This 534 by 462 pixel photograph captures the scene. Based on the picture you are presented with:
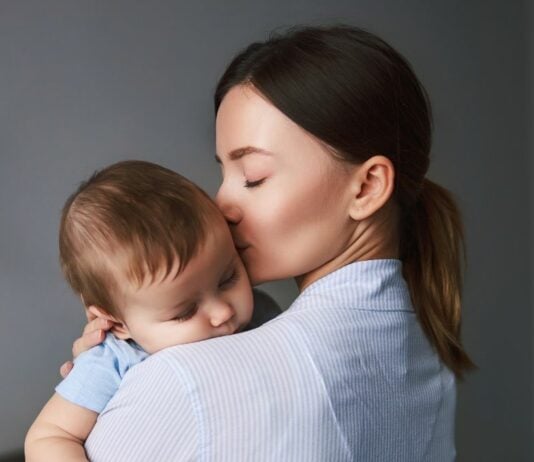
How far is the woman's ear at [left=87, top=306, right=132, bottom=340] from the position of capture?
1188 mm

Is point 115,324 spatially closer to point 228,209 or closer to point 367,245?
point 228,209

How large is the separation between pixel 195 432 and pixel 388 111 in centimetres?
62

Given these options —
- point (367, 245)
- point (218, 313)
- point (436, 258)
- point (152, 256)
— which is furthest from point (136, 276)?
point (436, 258)

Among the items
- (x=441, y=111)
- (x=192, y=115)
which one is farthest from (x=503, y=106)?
(x=192, y=115)

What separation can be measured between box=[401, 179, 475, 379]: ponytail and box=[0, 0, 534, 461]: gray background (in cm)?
56

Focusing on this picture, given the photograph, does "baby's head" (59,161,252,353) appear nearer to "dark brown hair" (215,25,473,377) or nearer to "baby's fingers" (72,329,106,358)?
"baby's fingers" (72,329,106,358)

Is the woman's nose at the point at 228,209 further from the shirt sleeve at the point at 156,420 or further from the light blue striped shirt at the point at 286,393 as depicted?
the shirt sleeve at the point at 156,420

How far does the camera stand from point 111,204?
1.10 meters

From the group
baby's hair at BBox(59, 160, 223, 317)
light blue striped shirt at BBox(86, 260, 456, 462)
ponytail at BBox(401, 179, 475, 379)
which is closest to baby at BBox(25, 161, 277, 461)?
baby's hair at BBox(59, 160, 223, 317)

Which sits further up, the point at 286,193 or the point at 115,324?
the point at 286,193

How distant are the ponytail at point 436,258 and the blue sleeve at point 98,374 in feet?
1.77

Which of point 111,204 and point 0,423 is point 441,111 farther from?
point 0,423

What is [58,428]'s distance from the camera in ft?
3.75

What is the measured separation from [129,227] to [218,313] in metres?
0.20
